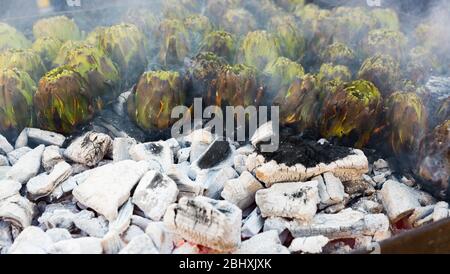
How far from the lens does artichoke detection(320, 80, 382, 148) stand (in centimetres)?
202

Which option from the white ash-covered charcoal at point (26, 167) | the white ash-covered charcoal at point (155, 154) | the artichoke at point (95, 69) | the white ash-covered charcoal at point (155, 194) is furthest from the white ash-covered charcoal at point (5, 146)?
the white ash-covered charcoal at point (155, 194)

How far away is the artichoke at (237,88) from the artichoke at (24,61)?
76 cm

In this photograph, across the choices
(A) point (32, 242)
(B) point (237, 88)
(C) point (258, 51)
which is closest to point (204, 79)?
(B) point (237, 88)

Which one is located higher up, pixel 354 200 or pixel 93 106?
pixel 93 106

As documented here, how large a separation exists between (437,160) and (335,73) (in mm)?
573

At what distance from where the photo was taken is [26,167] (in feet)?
6.33

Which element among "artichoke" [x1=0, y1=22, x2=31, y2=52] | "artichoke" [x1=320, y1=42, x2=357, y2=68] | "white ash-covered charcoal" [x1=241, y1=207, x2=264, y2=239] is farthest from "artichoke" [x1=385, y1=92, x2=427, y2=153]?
"artichoke" [x1=0, y1=22, x2=31, y2=52]

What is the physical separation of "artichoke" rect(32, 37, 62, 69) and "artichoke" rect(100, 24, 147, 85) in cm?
21

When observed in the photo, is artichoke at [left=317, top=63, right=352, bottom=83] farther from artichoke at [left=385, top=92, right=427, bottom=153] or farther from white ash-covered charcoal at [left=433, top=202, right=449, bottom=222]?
white ash-covered charcoal at [left=433, top=202, right=449, bottom=222]

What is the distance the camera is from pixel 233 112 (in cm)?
217

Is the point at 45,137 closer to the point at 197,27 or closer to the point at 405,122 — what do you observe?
the point at 197,27

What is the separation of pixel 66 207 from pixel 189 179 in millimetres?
421
